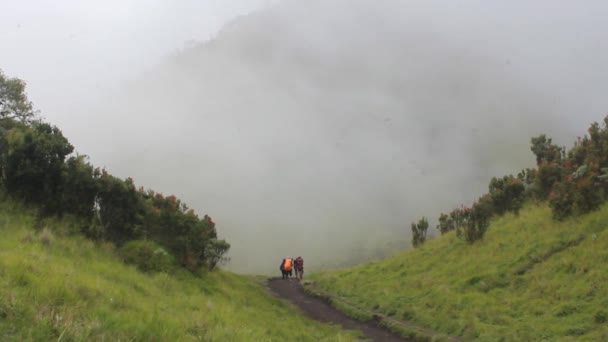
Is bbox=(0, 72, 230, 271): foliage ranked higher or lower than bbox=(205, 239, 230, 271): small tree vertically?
higher

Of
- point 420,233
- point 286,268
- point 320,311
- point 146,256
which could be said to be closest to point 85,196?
point 146,256

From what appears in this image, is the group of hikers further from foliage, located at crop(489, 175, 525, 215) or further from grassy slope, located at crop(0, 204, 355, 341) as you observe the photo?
grassy slope, located at crop(0, 204, 355, 341)

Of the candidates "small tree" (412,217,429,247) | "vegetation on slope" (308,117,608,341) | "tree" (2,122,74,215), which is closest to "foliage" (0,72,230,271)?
"tree" (2,122,74,215)

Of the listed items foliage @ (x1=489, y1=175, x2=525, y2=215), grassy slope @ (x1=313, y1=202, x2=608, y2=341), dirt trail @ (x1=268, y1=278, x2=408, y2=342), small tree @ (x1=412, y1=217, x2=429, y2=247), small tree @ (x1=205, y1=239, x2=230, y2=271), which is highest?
foliage @ (x1=489, y1=175, x2=525, y2=215)

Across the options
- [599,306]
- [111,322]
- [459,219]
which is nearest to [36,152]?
[111,322]

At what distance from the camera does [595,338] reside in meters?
10.3

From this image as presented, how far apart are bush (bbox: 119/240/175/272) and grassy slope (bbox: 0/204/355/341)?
1.73ft

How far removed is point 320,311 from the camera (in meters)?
19.5

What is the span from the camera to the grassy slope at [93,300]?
5.50 m

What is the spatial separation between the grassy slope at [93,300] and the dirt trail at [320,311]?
188 centimetres

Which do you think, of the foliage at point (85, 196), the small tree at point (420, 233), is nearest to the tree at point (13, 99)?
the foliage at point (85, 196)

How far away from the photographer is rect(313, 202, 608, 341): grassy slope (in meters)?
12.0

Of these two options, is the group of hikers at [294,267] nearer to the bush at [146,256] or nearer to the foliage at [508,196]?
the foliage at [508,196]

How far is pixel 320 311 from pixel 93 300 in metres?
13.3
